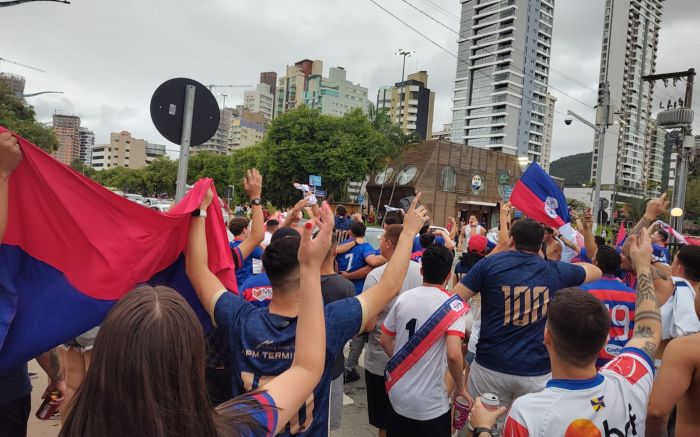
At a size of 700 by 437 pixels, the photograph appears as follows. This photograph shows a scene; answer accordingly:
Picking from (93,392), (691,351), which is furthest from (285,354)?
(691,351)

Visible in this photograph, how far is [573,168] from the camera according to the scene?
518 ft

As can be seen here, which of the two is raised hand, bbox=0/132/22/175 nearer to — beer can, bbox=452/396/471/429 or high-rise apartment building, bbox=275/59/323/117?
beer can, bbox=452/396/471/429

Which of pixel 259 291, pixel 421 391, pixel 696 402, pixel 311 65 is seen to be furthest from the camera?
pixel 311 65

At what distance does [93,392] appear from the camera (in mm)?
1054

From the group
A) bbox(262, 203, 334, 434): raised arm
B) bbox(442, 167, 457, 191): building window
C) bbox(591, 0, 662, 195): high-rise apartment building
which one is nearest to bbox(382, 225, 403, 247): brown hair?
bbox(262, 203, 334, 434): raised arm

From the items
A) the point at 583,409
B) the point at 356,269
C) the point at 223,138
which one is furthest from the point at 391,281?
the point at 223,138

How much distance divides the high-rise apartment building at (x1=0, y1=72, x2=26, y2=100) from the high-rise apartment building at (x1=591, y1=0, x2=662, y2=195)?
Result: 327ft

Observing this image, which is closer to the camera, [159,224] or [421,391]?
[159,224]

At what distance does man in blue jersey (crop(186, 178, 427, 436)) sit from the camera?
76.5 inches

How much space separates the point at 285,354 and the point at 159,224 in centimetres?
114

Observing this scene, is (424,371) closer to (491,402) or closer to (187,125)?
(491,402)

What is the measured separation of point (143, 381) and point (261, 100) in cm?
17015

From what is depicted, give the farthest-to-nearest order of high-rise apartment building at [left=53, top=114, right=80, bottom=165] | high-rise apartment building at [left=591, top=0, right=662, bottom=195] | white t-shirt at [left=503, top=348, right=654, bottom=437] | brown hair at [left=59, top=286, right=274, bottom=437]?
high-rise apartment building at [left=53, top=114, right=80, bottom=165], high-rise apartment building at [left=591, top=0, right=662, bottom=195], white t-shirt at [left=503, top=348, right=654, bottom=437], brown hair at [left=59, top=286, right=274, bottom=437]

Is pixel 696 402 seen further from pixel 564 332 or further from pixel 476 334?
pixel 476 334
